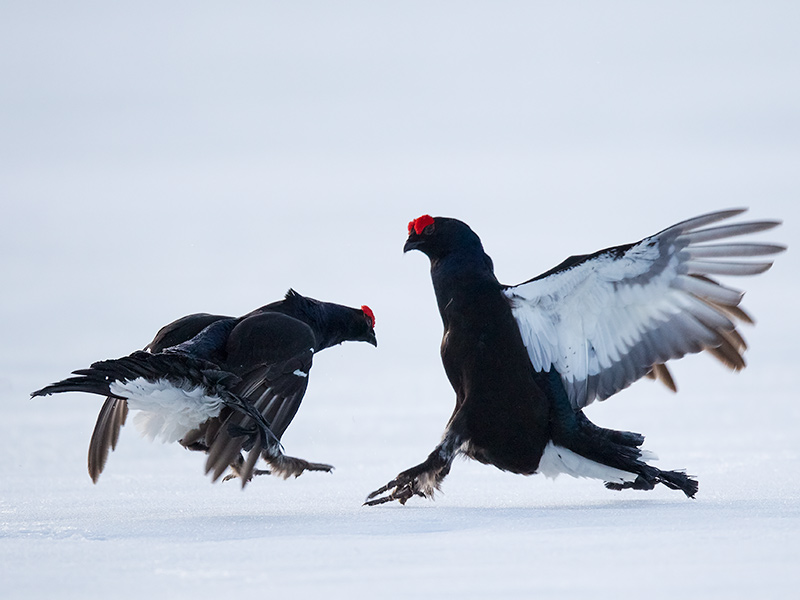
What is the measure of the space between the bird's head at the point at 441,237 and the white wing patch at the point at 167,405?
4.06ft

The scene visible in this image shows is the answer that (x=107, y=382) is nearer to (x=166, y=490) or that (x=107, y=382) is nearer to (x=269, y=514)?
(x=269, y=514)

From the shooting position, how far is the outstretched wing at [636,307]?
13.8ft

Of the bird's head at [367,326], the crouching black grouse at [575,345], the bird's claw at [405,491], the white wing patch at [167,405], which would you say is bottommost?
Result: the bird's claw at [405,491]

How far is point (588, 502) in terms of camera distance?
4203 mm

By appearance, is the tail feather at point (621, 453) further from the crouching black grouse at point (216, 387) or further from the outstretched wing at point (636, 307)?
the crouching black grouse at point (216, 387)

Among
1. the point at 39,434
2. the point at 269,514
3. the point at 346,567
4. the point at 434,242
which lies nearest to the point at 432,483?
the point at 269,514

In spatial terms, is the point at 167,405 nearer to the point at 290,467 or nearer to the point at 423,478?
the point at 290,467

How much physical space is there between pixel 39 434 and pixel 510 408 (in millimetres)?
5352

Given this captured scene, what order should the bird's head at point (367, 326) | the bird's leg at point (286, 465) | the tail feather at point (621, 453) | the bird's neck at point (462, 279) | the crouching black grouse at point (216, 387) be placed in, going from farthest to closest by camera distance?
the bird's head at point (367, 326)
the bird's neck at point (462, 279)
the tail feather at point (621, 453)
the bird's leg at point (286, 465)
the crouching black grouse at point (216, 387)

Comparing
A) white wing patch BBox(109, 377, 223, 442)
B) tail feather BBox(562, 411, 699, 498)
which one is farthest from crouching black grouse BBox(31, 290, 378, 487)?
tail feather BBox(562, 411, 699, 498)

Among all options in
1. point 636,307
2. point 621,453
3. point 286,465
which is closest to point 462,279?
point 636,307

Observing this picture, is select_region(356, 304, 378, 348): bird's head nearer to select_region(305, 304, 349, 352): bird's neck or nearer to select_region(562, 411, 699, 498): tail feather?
A: select_region(305, 304, 349, 352): bird's neck

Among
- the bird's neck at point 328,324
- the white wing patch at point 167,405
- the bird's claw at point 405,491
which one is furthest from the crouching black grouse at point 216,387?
the bird's neck at point 328,324

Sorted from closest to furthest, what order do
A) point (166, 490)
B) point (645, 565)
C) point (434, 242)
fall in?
point (645, 565) < point (434, 242) < point (166, 490)
